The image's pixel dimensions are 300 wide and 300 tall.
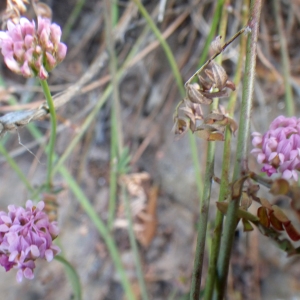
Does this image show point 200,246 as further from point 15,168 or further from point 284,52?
point 284,52

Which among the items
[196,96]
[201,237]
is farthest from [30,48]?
[201,237]

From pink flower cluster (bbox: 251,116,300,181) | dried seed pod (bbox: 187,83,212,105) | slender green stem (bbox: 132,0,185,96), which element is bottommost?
pink flower cluster (bbox: 251,116,300,181)

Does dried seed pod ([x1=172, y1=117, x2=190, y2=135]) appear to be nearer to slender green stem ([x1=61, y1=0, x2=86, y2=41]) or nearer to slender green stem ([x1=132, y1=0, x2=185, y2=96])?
slender green stem ([x1=132, y1=0, x2=185, y2=96])

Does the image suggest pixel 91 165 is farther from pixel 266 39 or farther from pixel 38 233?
pixel 38 233

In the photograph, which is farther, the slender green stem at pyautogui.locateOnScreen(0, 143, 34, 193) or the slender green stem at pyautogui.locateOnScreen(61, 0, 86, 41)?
the slender green stem at pyautogui.locateOnScreen(61, 0, 86, 41)

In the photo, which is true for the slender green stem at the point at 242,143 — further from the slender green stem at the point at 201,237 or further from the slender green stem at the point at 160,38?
the slender green stem at the point at 160,38

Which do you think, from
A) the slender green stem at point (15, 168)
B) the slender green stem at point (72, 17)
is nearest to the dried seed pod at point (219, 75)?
the slender green stem at point (15, 168)

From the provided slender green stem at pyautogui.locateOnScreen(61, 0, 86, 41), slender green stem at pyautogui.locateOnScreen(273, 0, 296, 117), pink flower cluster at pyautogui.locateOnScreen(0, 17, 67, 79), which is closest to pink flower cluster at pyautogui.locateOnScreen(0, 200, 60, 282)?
pink flower cluster at pyautogui.locateOnScreen(0, 17, 67, 79)

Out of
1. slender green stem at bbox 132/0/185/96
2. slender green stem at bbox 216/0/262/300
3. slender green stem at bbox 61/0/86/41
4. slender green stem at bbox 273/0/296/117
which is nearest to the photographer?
slender green stem at bbox 216/0/262/300
